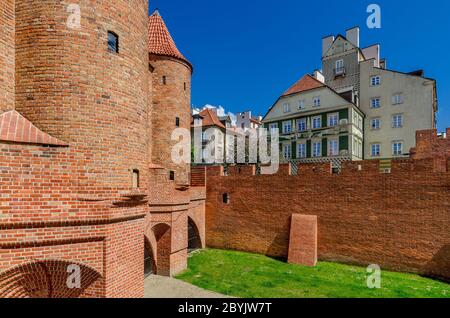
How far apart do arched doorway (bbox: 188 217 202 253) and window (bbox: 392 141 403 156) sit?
1719 cm

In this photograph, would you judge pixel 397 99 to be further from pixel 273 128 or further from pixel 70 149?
pixel 70 149

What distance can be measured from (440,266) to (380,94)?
16040 mm

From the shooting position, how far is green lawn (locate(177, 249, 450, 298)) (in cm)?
858

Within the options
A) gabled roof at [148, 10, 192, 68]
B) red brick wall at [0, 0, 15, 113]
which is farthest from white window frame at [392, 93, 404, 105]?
red brick wall at [0, 0, 15, 113]

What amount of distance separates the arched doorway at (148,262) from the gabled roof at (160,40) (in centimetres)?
842

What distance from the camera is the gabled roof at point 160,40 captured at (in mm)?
11972

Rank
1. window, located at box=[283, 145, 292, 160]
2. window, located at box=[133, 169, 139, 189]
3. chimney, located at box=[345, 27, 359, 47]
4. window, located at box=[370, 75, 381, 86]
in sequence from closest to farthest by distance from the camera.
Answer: window, located at box=[133, 169, 139, 189], window, located at box=[370, 75, 381, 86], window, located at box=[283, 145, 292, 160], chimney, located at box=[345, 27, 359, 47]

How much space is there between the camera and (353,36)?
24.3 m

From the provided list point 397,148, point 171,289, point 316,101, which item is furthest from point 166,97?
point 397,148

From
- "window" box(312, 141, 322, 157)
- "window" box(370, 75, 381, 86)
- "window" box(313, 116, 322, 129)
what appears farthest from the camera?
"window" box(370, 75, 381, 86)

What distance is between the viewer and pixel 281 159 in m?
23.9

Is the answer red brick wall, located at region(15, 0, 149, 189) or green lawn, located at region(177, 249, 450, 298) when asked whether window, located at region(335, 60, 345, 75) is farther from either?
red brick wall, located at region(15, 0, 149, 189)
